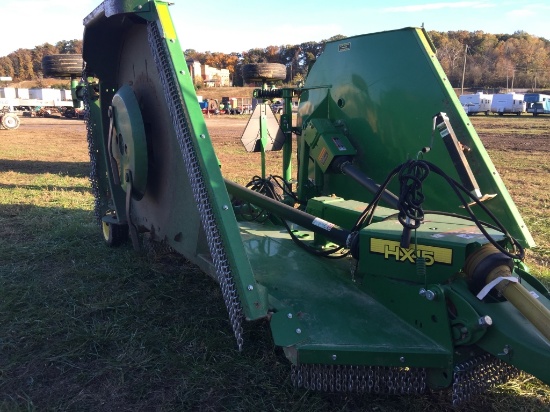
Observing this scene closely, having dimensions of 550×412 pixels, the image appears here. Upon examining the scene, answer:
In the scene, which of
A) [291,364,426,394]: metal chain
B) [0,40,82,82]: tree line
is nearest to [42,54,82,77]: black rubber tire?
[291,364,426,394]: metal chain

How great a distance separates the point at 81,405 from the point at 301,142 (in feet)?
7.88

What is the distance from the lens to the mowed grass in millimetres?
2205

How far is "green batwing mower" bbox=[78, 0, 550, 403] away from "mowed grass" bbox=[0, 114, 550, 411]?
12.2 inches

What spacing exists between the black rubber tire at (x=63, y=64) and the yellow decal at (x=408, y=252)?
351 cm

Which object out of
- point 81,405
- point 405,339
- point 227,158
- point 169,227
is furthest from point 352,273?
point 227,158

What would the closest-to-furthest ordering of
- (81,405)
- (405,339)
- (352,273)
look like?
(405,339), (81,405), (352,273)

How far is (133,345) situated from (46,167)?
26.1 feet

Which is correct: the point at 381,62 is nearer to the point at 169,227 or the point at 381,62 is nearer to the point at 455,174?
the point at 455,174

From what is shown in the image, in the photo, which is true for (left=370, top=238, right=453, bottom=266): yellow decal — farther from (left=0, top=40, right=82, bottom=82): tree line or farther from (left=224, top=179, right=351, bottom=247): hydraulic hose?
(left=0, top=40, right=82, bottom=82): tree line

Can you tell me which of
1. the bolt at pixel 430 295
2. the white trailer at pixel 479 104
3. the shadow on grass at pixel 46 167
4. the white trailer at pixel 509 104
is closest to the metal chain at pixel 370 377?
the bolt at pixel 430 295

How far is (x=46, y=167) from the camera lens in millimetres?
9578

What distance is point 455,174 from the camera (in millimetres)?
2822

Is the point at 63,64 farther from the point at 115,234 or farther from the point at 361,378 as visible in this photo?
Answer: the point at 361,378

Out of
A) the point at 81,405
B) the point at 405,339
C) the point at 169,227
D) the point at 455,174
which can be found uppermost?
the point at 455,174
